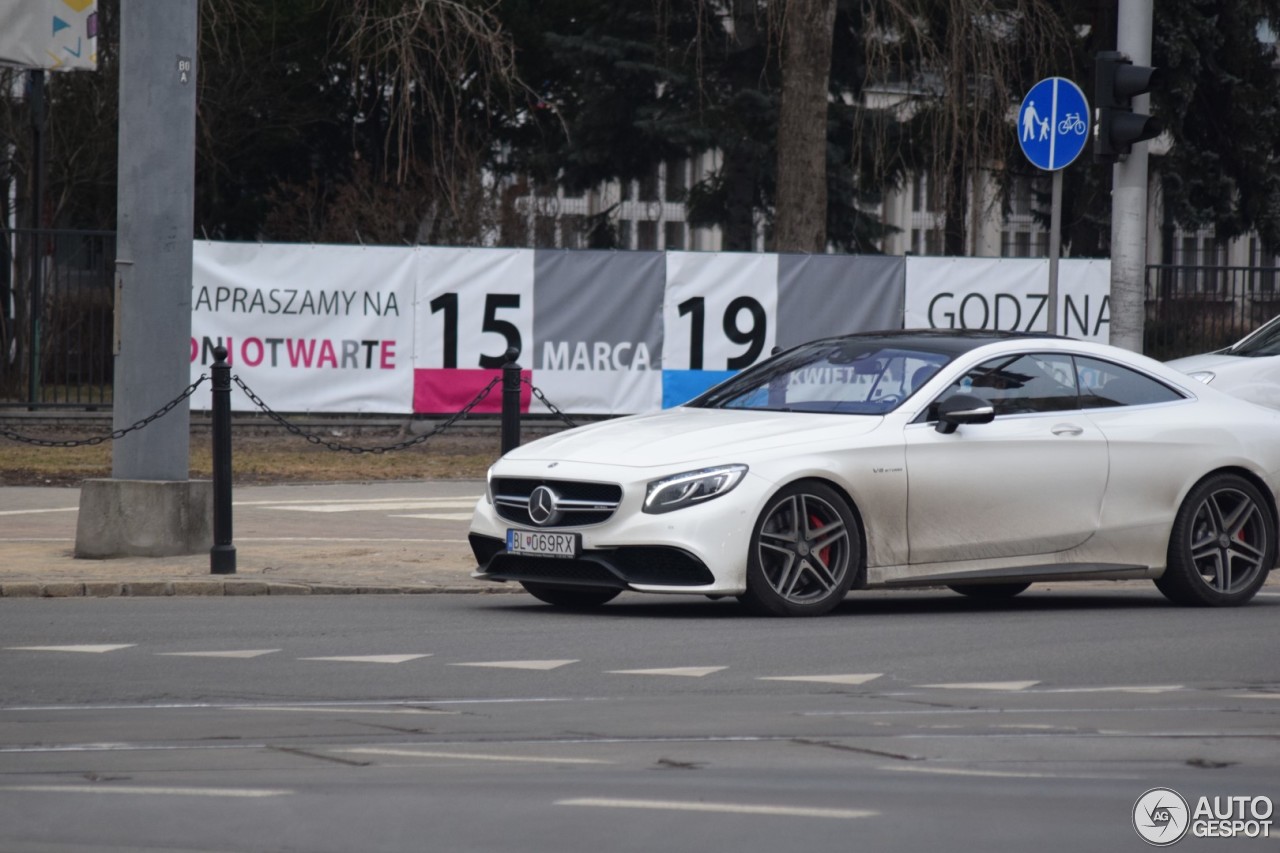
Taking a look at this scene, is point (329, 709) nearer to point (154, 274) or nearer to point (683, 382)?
point (154, 274)

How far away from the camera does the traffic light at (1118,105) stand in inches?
581

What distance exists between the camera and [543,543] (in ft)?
35.1

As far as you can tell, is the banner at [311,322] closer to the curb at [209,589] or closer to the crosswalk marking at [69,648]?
the curb at [209,589]

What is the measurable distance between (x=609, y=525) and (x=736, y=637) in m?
0.89

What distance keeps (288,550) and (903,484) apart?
15.3 feet

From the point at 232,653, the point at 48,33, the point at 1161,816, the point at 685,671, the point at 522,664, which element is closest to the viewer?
the point at 1161,816

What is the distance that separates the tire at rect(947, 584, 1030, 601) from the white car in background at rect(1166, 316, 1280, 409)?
4051mm

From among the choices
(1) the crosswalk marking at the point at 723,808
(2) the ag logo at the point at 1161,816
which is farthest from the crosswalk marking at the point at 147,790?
(2) the ag logo at the point at 1161,816

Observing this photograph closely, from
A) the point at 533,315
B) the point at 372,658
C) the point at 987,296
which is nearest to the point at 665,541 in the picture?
the point at 372,658

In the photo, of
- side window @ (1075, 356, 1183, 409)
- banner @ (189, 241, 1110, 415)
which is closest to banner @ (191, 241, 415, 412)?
banner @ (189, 241, 1110, 415)

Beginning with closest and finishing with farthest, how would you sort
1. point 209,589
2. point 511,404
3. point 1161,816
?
point 1161,816, point 209,589, point 511,404

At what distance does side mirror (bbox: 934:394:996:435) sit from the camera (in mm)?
11000

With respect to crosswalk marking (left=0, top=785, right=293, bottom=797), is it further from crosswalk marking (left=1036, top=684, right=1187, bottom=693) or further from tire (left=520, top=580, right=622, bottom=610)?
tire (left=520, top=580, right=622, bottom=610)

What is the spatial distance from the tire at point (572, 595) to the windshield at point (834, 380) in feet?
3.92
